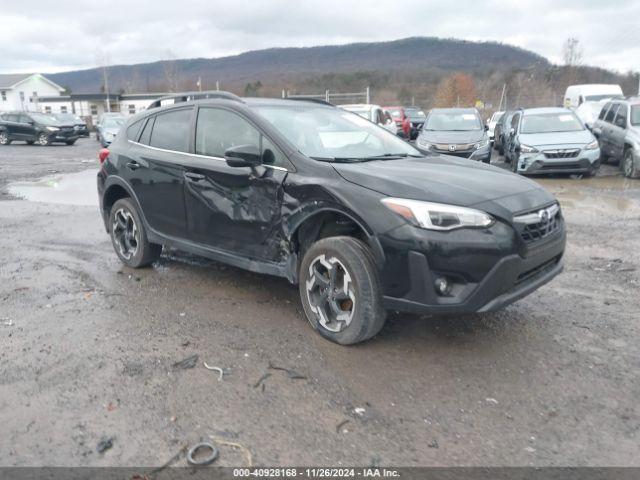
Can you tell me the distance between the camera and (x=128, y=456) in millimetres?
2721

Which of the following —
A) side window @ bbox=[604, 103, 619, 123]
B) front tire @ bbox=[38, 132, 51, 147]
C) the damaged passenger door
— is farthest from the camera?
front tire @ bbox=[38, 132, 51, 147]

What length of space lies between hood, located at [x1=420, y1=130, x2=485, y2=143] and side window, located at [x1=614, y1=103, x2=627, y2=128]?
3.18m

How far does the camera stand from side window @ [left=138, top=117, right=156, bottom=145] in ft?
18.3

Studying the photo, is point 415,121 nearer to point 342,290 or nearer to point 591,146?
point 591,146

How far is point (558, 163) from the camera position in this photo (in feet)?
38.8

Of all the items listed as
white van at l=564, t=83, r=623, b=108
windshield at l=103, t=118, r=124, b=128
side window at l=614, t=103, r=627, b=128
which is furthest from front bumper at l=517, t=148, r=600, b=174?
windshield at l=103, t=118, r=124, b=128

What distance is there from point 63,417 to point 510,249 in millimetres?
2796

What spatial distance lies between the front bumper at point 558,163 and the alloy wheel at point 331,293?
368 inches

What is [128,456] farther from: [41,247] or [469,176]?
[41,247]

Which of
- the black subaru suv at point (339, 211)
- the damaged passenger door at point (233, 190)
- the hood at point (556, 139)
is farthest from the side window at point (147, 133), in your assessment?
the hood at point (556, 139)

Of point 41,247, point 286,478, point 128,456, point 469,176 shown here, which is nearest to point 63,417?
point 128,456

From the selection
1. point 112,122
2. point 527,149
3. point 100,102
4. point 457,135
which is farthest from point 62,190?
point 100,102

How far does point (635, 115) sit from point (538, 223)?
36.4 feet

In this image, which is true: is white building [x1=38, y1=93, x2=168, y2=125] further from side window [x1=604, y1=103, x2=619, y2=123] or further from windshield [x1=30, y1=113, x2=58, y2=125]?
side window [x1=604, y1=103, x2=619, y2=123]
